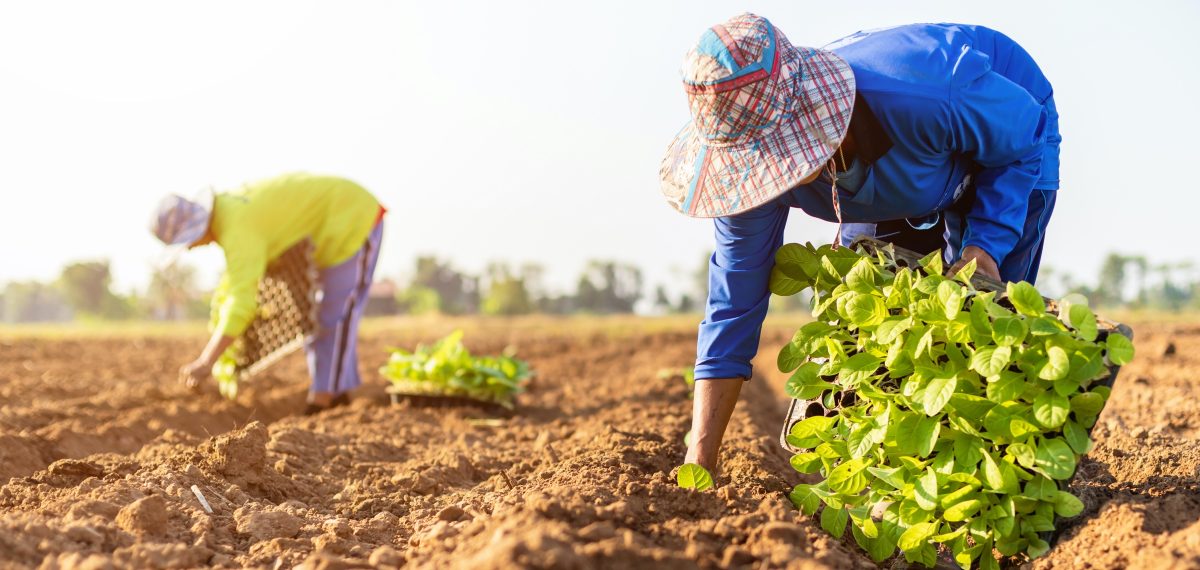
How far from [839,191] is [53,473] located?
2475 millimetres

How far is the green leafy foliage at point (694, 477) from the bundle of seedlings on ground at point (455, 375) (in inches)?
116

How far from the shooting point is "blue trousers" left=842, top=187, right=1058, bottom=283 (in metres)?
2.82

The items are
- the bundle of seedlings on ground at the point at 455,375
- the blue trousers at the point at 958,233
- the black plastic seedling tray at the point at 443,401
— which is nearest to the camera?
the blue trousers at the point at 958,233

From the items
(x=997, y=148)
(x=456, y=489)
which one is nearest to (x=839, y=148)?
(x=997, y=148)

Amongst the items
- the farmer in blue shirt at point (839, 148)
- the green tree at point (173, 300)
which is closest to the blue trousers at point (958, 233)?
A: the farmer in blue shirt at point (839, 148)

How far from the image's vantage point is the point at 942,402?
2172 mm

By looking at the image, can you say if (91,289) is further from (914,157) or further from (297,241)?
(914,157)

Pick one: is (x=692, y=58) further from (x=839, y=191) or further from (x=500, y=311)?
(x=500, y=311)

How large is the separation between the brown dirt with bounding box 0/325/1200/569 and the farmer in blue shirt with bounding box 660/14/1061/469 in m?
0.48

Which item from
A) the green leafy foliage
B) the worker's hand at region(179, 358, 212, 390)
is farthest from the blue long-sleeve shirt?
the worker's hand at region(179, 358, 212, 390)

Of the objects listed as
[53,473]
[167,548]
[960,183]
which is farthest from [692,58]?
[53,473]

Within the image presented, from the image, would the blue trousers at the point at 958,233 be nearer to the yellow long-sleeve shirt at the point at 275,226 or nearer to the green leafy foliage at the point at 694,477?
the green leafy foliage at the point at 694,477

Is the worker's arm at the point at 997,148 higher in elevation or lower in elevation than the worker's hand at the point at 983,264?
higher

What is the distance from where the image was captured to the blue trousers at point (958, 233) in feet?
9.27
